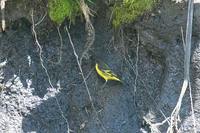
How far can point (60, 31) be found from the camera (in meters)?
1.77

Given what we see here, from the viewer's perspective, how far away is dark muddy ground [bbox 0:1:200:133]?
174 centimetres

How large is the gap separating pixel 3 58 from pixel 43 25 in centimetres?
16

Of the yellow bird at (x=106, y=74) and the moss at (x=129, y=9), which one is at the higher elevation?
the moss at (x=129, y=9)

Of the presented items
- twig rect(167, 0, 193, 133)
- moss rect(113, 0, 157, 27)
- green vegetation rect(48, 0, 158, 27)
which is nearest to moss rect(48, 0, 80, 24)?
green vegetation rect(48, 0, 158, 27)

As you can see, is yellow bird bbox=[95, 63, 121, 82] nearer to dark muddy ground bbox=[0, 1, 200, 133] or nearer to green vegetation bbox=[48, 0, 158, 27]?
dark muddy ground bbox=[0, 1, 200, 133]

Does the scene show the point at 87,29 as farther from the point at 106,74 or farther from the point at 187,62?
the point at 187,62

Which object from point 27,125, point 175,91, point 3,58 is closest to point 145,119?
point 175,91

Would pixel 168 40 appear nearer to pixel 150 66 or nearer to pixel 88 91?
pixel 150 66

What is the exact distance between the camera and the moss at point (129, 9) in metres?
1.73

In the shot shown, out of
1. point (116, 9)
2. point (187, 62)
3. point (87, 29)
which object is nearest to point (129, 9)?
point (116, 9)

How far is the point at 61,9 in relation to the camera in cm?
173

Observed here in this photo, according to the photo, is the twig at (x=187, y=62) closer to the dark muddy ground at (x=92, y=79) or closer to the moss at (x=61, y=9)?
the dark muddy ground at (x=92, y=79)

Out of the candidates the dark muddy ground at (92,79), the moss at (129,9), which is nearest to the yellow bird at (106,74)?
the dark muddy ground at (92,79)

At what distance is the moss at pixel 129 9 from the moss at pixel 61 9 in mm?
121
